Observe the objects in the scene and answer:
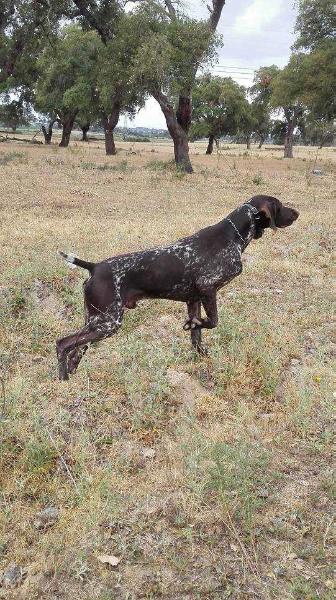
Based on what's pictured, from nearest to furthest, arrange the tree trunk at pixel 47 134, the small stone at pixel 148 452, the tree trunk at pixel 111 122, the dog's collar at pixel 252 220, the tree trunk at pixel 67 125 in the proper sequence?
1. the small stone at pixel 148 452
2. the dog's collar at pixel 252 220
3. the tree trunk at pixel 111 122
4. the tree trunk at pixel 67 125
5. the tree trunk at pixel 47 134

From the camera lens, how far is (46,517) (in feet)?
12.1

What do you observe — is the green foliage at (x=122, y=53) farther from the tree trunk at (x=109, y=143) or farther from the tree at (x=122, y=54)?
the tree trunk at (x=109, y=143)

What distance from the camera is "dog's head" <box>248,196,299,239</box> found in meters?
5.59

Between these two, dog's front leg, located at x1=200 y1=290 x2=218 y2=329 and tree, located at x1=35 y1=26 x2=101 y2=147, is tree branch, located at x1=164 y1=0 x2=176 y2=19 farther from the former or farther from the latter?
dog's front leg, located at x1=200 y1=290 x2=218 y2=329

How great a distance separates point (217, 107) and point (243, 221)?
184 feet

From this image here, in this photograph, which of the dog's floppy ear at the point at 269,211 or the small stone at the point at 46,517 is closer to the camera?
the small stone at the point at 46,517

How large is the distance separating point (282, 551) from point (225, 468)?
0.71 metres

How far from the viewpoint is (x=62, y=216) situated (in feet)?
41.7

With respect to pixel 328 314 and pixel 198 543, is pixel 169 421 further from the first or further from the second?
pixel 328 314

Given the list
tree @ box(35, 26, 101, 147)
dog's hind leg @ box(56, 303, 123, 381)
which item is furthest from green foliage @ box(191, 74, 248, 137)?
dog's hind leg @ box(56, 303, 123, 381)

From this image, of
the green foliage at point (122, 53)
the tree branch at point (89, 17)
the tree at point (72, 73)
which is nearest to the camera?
the green foliage at point (122, 53)

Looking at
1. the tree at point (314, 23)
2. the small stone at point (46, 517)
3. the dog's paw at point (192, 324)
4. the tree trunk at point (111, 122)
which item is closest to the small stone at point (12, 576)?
the small stone at point (46, 517)

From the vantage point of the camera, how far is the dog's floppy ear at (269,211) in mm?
5555

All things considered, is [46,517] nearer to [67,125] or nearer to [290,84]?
[290,84]
